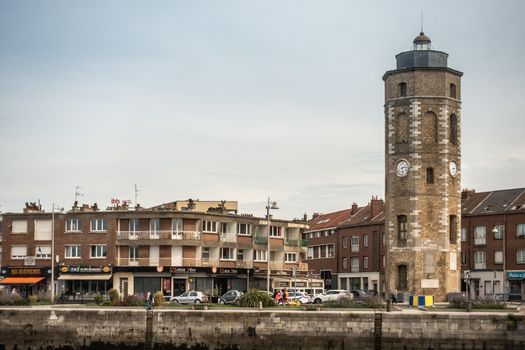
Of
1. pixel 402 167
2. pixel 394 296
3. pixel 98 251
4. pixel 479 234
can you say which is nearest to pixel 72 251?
pixel 98 251

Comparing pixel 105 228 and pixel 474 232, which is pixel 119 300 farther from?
pixel 474 232

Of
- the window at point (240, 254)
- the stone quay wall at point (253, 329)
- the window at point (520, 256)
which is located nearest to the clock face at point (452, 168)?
the window at point (520, 256)

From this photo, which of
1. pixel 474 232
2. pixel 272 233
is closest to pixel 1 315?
pixel 272 233

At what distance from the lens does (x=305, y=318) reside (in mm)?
47219

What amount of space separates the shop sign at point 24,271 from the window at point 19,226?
3.37 meters

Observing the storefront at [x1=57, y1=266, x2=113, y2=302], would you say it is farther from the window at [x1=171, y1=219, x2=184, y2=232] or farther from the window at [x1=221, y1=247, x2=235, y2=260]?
the window at [x1=221, y1=247, x2=235, y2=260]

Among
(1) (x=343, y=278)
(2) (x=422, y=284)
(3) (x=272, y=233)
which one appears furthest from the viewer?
(1) (x=343, y=278)

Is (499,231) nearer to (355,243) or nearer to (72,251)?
(355,243)

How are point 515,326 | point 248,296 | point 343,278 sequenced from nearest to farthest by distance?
point 515,326
point 248,296
point 343,278

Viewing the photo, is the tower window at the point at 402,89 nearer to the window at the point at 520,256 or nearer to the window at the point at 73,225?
the window at the point at 520,256

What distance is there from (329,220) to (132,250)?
1545 inches

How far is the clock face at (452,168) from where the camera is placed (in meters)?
68.1

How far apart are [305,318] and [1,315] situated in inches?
651

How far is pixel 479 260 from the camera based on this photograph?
284ft
